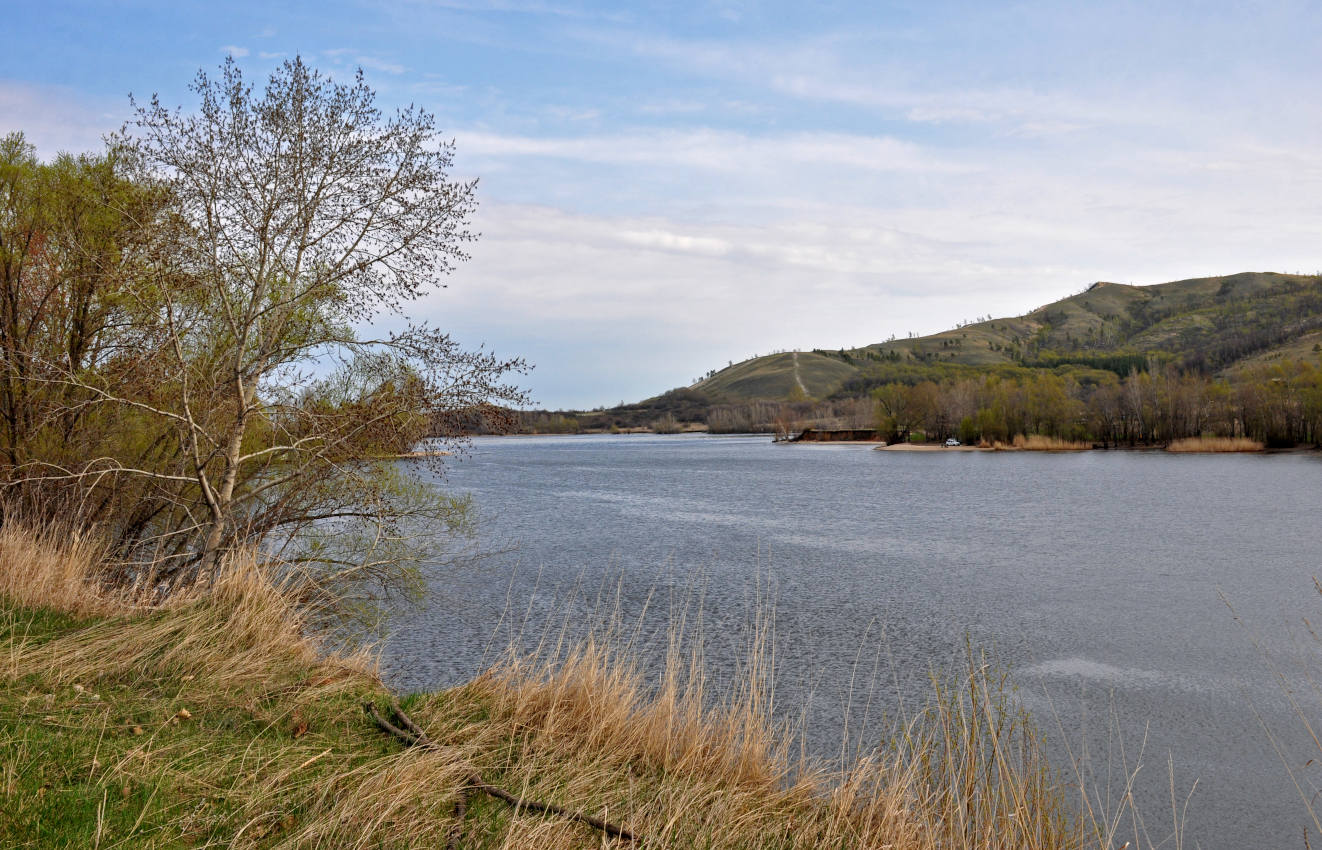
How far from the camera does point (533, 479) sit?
163 feet

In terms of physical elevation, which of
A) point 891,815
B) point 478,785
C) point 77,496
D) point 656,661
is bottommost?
point 656,661

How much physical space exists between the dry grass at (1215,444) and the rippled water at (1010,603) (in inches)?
1258

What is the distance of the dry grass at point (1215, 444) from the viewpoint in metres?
61.9

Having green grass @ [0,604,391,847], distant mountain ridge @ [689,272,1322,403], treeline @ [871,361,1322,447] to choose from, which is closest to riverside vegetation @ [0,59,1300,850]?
green grass @ [0,604,391,847]

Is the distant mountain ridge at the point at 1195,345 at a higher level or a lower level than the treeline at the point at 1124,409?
higher

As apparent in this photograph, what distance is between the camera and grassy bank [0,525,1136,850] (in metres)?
4.00

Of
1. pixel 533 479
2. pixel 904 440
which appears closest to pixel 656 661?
pixel 533 479

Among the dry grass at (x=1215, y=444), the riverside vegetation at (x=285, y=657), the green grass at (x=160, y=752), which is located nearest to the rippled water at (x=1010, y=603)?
the riverside vegetation at (x=285, y=657)

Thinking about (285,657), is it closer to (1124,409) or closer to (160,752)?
(160,752)

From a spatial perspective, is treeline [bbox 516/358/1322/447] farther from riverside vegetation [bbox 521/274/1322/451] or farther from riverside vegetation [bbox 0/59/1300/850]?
riverside vegetation [bbox 0/59/1300/850]

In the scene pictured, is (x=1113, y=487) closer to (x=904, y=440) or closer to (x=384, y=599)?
(x=384, y=599)

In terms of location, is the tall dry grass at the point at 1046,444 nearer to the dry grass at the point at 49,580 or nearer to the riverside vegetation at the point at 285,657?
the riverside vegetation at the point at 285,657

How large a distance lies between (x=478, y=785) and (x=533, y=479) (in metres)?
45.6

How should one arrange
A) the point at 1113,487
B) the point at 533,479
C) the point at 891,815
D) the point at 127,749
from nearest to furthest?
1. the point at 127,749
2. the point at 891,815
3. the point at 1113,487
4. the point at 533,479
